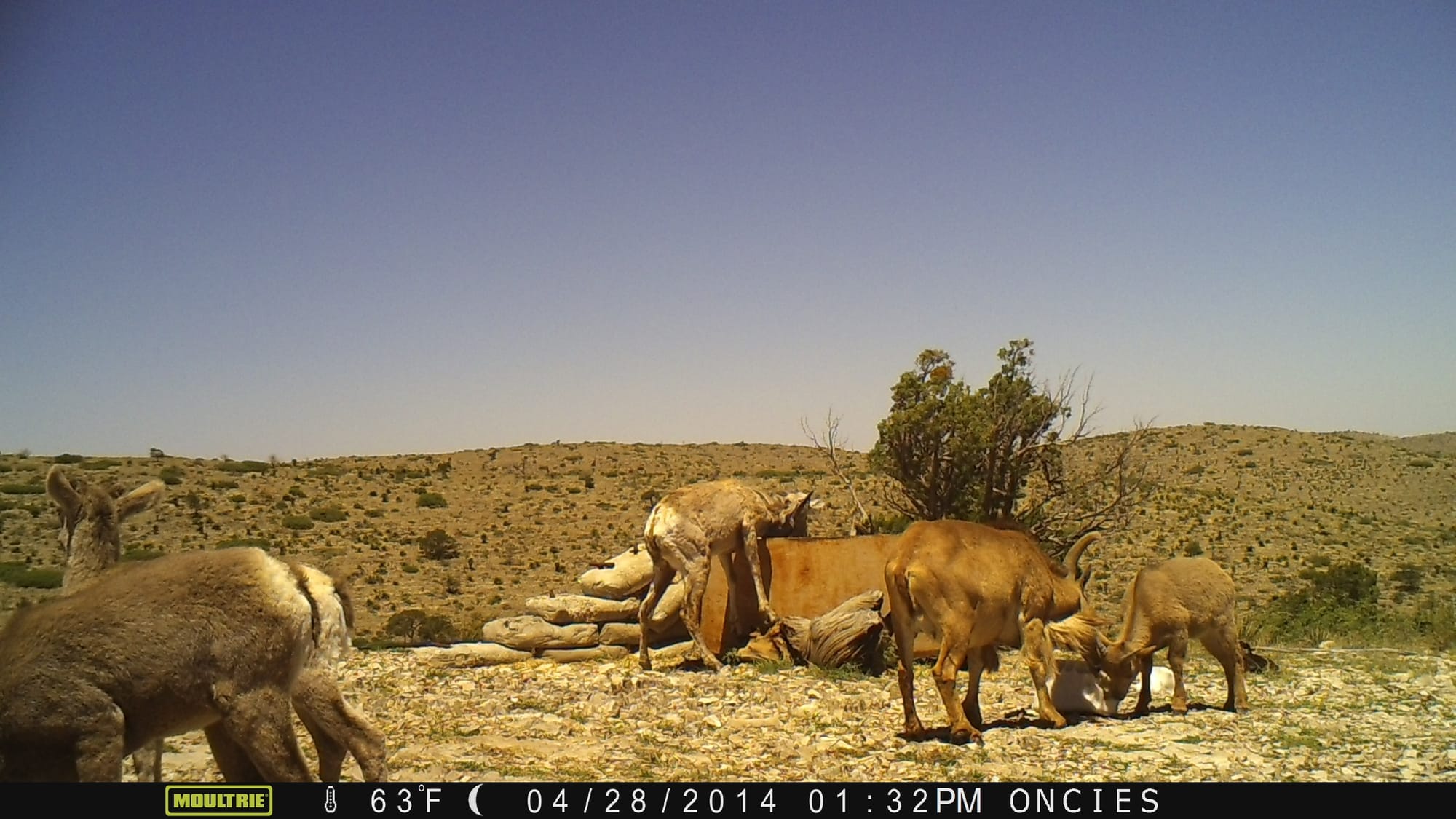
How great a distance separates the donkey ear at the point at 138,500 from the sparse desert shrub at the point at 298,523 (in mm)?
29323

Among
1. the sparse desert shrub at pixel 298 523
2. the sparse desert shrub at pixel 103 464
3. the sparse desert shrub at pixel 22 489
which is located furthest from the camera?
the sparse desert shrub at pixel 103 464

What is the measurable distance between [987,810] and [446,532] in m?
31.8

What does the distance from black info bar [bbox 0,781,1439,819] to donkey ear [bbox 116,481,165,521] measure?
7.50ft

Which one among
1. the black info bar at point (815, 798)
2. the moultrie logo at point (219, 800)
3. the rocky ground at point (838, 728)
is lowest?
the rocky ground at point (838, 728)

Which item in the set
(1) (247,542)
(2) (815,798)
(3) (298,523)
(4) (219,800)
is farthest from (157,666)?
(3) (298,523)

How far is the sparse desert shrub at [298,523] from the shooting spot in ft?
114

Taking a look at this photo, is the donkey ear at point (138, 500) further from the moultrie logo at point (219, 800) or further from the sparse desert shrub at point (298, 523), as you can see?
the sparse desert shrub at point (298, 523)

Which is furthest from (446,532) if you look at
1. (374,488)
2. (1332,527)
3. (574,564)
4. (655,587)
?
(1332,527)

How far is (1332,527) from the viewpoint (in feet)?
→ 111

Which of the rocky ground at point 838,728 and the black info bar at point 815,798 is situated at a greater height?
the black info bar at point 815,798

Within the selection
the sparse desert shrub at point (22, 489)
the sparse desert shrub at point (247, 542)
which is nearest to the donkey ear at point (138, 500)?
the sparse desert shrub at point (247, 542)

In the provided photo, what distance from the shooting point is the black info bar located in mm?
6195

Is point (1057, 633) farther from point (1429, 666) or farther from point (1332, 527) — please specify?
point (1332, 527)

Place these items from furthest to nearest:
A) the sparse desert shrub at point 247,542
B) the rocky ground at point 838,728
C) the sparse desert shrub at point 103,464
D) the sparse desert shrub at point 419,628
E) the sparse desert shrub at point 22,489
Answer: the sparse desert shrub at point 103,464, the sparse desert shrub at point 22,489, the sparse desert shrub at point 247,542, the sparse desert shrub at point 419,628, the rocky ground at point 838,728
